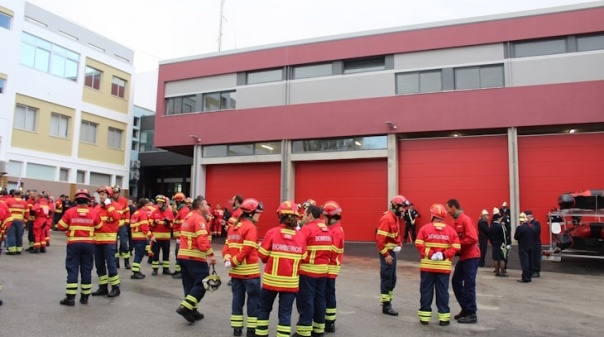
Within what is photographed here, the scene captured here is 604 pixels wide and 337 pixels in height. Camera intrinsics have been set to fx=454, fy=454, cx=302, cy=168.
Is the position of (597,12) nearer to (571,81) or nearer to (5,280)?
(571,81)

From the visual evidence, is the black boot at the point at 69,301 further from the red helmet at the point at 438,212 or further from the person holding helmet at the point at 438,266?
the red helmet at the point at 438,212

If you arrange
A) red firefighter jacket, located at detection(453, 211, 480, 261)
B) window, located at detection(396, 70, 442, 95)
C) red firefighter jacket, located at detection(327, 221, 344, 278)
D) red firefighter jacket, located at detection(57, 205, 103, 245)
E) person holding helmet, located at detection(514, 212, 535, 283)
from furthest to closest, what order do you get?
window, located at detection(396, 70, 442, 95) < person holding helmet, located at detection(514, 212, 535, 283) < red firefighter jacket, located at detection(57, 205, 103, 245) < red firefighter jacket, located at detection(453, 211, 480, 261) < red firefighter jacket, located at detection(327, 221, 344, 278)

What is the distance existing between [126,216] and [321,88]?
550 inches

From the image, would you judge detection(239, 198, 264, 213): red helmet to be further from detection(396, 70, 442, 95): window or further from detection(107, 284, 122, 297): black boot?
detection(396, 70, 442, 95): window

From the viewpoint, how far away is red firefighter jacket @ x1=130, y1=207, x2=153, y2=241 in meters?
11.0

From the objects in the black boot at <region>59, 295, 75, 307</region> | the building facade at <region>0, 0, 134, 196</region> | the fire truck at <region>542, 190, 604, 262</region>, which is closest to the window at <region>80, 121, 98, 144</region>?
the building facade at <region>0, 0, 134, 196</region>

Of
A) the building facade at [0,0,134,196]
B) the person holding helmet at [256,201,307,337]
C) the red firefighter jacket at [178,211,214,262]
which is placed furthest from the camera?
the building facade at [0,0,134,196]

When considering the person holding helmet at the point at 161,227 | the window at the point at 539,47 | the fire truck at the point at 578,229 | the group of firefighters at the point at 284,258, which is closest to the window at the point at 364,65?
the window at the point at 539,47

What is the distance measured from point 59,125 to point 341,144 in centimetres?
1921

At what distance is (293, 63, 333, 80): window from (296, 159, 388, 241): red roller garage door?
468 cm

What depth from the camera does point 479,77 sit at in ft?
68.0

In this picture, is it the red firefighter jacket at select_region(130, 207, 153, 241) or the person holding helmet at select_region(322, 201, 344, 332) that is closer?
the person holding helmet at select_region(322, 201, 344, 332)

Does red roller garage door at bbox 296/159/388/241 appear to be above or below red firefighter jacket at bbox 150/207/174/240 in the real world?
above

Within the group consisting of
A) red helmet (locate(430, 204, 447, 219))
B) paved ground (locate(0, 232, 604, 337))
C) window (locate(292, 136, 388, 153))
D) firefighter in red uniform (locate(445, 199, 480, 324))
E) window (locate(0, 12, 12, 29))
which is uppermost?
window (locate(0, 12, 12, 29))
